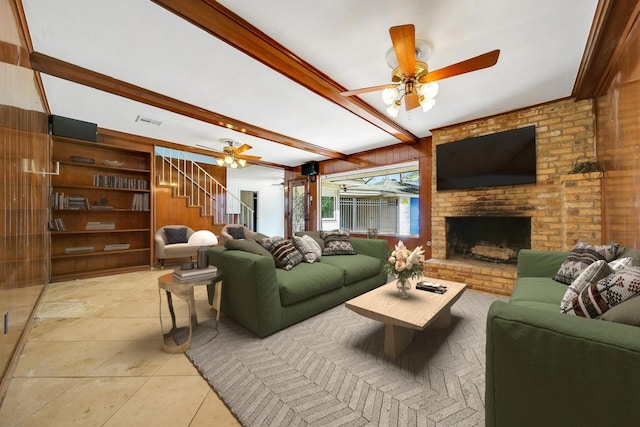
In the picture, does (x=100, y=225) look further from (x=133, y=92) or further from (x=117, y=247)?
(x=133, y=92)

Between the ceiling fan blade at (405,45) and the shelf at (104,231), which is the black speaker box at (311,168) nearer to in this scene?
the shelf at (104,231)

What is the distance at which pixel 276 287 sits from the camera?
6.82 ft

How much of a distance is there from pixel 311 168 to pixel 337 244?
135 inches

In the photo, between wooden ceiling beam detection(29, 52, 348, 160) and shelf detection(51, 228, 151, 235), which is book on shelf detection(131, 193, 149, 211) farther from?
wooden ceiling beam detection(29, 52, 348, 160)

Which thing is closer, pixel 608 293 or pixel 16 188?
pixel 608 293

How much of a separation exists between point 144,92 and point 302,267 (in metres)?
2.66

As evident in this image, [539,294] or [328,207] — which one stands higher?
[328,207]

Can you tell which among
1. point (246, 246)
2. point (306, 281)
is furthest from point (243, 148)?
point (306, 281)

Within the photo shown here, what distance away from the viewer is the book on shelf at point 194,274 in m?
1.86

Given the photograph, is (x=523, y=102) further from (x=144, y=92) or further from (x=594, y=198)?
(x=144, y=92)

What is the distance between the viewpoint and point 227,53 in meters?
2.14

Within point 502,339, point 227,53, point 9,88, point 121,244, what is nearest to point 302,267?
point 502,339

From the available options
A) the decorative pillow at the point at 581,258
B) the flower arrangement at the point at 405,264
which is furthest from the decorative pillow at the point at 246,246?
the decorative pillow at the point at 581,258

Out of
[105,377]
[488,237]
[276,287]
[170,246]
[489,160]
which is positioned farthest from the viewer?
[170,246]
